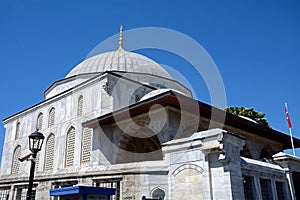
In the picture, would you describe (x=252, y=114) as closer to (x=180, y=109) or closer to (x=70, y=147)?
(x=180, y=109)

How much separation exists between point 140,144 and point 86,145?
2.51 meters

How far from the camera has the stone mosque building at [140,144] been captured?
5.57m

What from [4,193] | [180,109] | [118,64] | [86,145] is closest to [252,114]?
[118,64]

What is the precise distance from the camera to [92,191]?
4.15 m

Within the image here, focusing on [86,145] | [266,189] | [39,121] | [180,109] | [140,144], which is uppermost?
[39,121]

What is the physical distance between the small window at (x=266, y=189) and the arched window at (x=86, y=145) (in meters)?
7.49

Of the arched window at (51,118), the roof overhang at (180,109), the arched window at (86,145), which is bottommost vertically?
the arched window at (86,145)

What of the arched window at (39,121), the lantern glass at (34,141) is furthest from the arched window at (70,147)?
the lantern glass at (34,141)

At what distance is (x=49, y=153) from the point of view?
1416 cm

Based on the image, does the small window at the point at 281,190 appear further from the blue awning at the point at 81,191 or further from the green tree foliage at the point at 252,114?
the green tree foliage at the point at 252,114

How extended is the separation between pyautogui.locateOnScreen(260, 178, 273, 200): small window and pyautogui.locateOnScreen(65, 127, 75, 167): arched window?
8.76m

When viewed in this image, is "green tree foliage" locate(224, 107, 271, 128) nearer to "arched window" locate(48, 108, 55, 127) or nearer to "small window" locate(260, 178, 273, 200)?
"arched window" locate(48, 108, 55, 127)

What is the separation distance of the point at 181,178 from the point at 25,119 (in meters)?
13.7

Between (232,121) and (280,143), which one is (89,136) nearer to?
(232,121)
